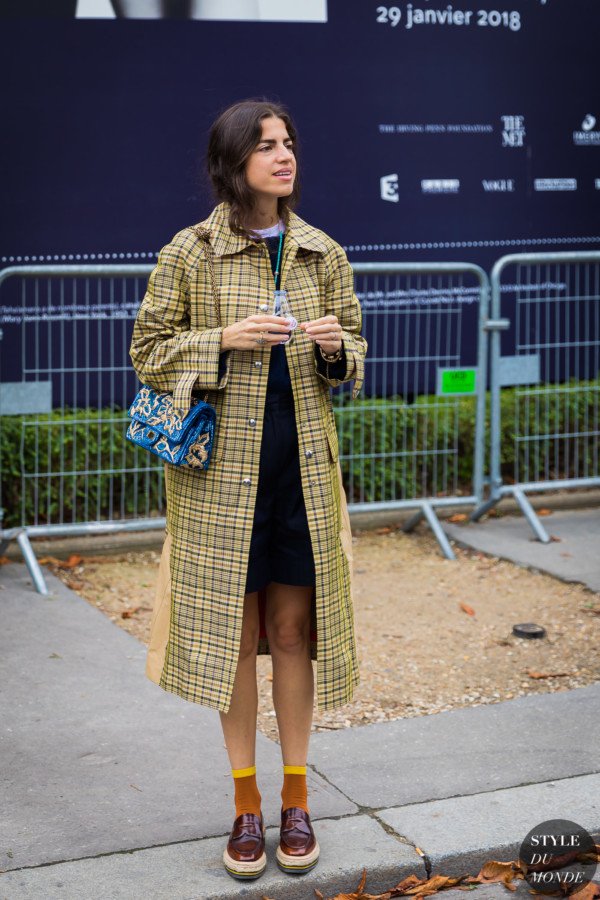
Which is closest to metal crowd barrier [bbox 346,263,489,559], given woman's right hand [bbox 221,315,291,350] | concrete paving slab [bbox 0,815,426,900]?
concrete paving slab [bbox 0,815,426,900]

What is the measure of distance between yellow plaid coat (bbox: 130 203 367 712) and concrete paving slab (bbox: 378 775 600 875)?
0.57 meters

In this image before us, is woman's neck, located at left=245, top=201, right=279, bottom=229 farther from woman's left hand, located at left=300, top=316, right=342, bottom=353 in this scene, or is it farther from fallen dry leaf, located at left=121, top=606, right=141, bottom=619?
fallen dry leaf, located at left=121, top=606, right=141, bottom=619

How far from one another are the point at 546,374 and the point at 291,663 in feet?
15.5

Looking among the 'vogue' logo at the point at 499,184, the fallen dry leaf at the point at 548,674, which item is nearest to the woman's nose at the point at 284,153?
the fallen dry leaf at the point at 548,674

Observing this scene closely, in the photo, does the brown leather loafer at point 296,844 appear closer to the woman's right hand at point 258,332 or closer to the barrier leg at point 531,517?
the woman's right hand at point 258,332

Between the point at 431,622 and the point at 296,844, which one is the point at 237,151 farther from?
the point at 431,622

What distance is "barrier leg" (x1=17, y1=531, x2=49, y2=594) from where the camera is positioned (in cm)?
655

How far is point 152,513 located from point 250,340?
4.32m

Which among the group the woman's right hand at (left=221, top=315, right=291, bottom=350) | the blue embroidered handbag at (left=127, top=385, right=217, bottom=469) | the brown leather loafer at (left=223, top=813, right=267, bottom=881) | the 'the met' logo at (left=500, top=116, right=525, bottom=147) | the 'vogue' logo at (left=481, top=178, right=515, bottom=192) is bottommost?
the brown leather loafer at (left=223, top=813, right=267, bottom=881)

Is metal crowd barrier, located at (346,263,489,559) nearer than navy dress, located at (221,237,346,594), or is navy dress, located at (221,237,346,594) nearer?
navy dress, located at (221,237,346,594)

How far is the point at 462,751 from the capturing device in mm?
4684

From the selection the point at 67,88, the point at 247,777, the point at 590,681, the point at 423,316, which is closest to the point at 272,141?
the point at 247,777

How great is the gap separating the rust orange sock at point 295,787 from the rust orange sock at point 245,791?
101mm

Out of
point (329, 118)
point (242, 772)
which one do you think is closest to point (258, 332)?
point (242, 772)
